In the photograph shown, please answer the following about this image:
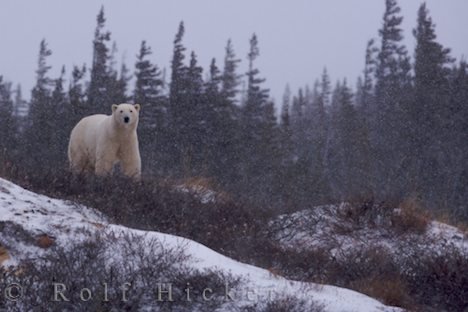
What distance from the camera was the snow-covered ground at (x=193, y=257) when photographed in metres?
4.89

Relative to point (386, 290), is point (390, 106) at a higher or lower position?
higher

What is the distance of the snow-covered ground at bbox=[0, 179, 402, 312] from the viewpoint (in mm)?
4891

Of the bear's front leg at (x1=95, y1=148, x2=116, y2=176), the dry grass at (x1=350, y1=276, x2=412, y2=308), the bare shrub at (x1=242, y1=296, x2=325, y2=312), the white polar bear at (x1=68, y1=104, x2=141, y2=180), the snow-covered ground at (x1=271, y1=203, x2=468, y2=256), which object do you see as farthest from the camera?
the white polar bear at (x1=68, y1=104, x2=141, y2=180)

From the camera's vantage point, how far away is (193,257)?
17.2ft

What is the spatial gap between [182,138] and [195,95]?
282 centimetres

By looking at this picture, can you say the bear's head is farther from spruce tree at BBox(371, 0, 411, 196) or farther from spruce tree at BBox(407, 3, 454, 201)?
spruce tree at BBox(407, 3, 454, 201)

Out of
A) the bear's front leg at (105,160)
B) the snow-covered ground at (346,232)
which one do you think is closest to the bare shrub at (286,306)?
the snow-covered ground at (346,232)

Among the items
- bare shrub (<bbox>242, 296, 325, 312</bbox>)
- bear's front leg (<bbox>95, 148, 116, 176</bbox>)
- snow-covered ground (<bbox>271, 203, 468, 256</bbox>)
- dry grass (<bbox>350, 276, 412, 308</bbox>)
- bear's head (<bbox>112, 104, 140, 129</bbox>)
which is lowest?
bare shrub (<bbox>242, 296, 325, 312</bbox>)

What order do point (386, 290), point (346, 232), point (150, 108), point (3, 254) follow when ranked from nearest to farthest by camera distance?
point (3, 254) → point (386, 290) → point (346, 232) → point (150, 108)

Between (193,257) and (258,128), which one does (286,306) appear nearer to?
(193,257)

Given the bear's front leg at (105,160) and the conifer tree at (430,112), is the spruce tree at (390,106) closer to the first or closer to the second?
the conifer tree at (430,112)

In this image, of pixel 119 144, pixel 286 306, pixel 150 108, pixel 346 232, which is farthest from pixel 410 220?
pixel 150 108

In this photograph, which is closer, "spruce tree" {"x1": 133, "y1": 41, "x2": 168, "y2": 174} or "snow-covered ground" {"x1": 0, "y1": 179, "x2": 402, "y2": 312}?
"snow-covered ground" {"x1": 0, "y1": 179, "x2": 402, "y2": 312}

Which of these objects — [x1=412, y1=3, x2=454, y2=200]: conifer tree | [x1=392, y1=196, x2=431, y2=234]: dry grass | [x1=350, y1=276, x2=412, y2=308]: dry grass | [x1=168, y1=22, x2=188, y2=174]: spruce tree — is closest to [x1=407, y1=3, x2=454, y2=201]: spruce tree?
[x1=412, y1=3, x2=454, y2=200]: conifer tree
